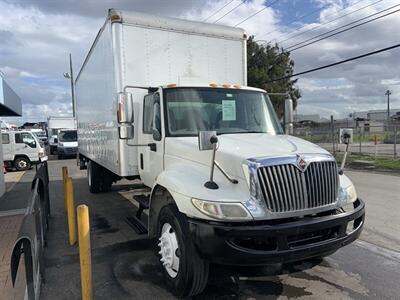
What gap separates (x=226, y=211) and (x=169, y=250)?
3.25 feet

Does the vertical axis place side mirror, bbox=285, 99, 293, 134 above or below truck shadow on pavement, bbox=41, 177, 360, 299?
above

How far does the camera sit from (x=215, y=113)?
17.4ft

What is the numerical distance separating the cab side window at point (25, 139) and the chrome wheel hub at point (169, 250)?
1873 cm

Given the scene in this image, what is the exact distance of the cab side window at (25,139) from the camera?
820 inches

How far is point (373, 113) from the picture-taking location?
285ft

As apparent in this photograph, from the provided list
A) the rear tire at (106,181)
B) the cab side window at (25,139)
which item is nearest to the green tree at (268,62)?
the cab side window at (25,139)

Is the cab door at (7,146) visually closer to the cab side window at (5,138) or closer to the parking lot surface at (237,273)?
the cab side window at (5,138)

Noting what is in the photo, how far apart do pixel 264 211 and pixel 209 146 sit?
83 cm

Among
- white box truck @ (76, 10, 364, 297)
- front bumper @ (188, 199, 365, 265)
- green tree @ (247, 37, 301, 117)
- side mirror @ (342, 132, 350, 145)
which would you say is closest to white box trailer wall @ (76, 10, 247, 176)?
white box truck @ (76, 10, 364, 297)

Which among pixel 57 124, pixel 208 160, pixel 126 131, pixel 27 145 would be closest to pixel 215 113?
pixel 208 160

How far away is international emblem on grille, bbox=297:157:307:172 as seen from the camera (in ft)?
12.8

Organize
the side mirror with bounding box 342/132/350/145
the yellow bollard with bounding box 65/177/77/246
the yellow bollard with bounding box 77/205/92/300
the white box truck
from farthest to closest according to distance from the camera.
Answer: the yellow bollard with bounding box 65/177/77/246 → the side mirror with bounding box 342/132/350/145 → the yellow bollard with bounding box 77/205/92/300 → the white box truck

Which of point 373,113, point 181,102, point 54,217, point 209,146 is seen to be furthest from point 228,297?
point 373,113

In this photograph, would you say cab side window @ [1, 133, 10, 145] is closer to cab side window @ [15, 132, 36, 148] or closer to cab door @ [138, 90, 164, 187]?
cab side window @ [15, 132, 36, 148]
